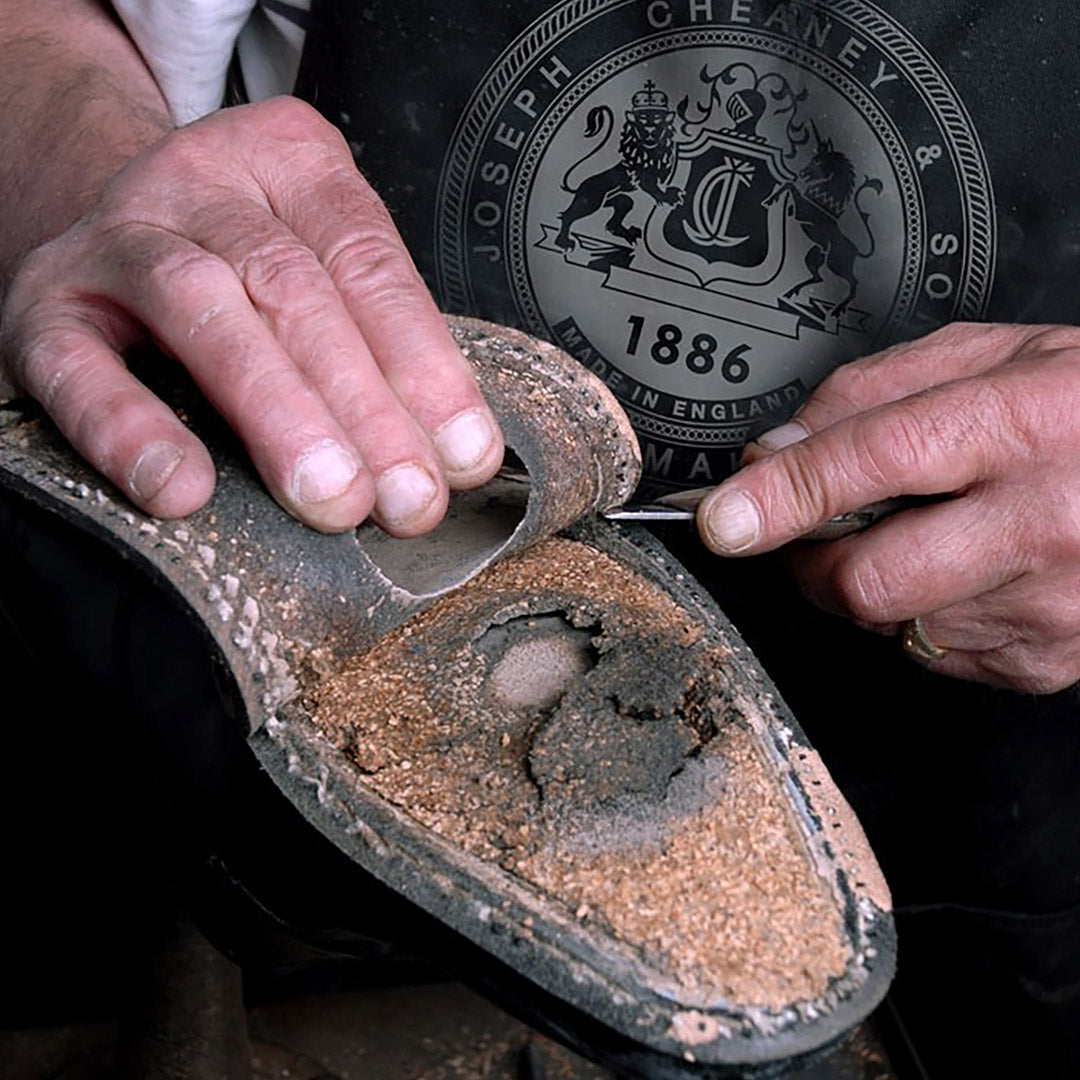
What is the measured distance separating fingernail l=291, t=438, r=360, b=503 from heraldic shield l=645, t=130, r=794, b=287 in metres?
0.56

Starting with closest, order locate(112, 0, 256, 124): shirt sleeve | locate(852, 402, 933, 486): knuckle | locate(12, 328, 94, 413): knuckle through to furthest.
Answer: locate(12, 328, 94, 413): knuckle < locate(852, 402, 933, 486): knuckle < locate(112, 0, 256, 124): shirt sleeve

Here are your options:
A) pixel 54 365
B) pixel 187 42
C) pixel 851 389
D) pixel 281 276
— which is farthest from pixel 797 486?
pixel 187 42

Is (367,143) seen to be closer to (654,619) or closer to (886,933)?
(654,619)

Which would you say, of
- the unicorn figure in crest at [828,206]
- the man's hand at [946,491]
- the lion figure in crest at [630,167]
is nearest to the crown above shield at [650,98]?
the lion figure in crest at [630,167]

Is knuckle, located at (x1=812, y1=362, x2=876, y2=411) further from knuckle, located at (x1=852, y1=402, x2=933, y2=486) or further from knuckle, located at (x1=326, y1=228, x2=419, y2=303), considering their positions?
knuckle, located at (x1=326, y1=228, x2=419, y2=303)

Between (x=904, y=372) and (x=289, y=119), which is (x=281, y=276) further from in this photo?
(x=904, y=372)

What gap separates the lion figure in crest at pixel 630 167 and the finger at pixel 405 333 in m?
0.35

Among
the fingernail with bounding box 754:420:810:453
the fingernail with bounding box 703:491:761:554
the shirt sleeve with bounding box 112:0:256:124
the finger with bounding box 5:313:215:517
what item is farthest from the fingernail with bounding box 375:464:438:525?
the shirt sleeve with bounding box 112:0:256:124

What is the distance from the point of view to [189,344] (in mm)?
831

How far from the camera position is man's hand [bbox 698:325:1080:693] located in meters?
0.99

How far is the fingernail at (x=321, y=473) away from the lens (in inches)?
31.2

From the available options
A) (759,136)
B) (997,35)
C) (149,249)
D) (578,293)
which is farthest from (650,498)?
(149,249)

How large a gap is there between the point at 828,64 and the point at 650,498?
1.41 feet

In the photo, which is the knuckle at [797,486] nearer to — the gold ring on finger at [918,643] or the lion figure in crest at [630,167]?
the gold ring on finger at [918,643]
